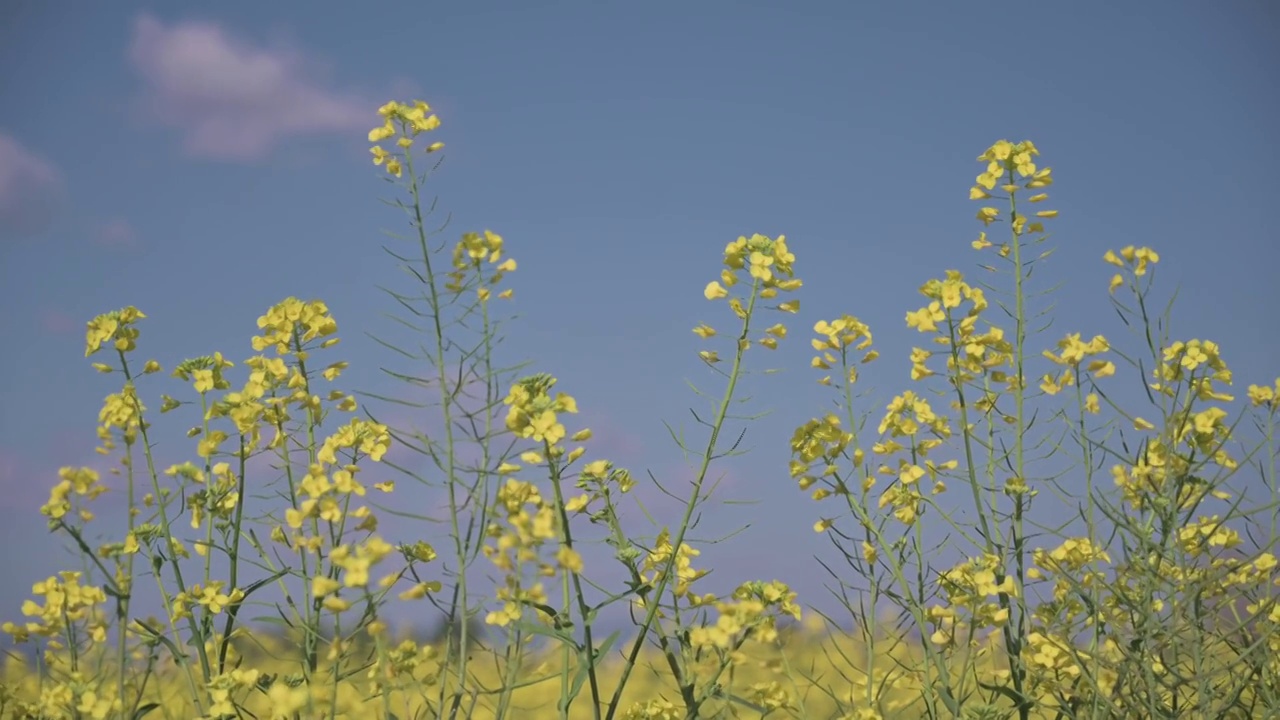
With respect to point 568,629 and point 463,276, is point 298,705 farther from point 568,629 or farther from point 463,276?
point 463,276

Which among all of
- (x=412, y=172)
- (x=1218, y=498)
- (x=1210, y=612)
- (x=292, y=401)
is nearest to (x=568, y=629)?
(x=292, y=401)

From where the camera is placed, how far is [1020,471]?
10.7 ft

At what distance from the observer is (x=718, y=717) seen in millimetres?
2684

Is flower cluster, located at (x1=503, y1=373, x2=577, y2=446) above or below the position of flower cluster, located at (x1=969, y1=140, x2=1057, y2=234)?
below

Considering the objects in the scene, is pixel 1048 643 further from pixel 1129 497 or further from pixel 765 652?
pixel 765 652

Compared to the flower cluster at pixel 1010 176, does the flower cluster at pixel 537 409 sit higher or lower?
lower

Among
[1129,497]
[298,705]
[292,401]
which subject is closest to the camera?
[298,705]

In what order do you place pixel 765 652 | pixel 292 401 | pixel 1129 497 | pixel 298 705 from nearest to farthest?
pixel 298 705 → pixel 765 652 → pixel 292 401 → pixel 1129 497

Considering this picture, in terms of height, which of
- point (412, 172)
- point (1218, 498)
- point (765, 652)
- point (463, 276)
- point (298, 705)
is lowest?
point (298, 705)

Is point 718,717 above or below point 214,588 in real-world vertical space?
below

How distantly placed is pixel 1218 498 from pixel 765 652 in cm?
150

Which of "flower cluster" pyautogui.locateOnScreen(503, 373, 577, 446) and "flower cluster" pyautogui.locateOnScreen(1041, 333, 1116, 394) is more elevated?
"flower cluster" pyautogui.locateOnScreen(1041, 333, 1116, 394)

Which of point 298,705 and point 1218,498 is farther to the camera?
point 1218,498

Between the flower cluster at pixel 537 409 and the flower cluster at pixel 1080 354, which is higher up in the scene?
the flower cluster at pixel 1080 354
